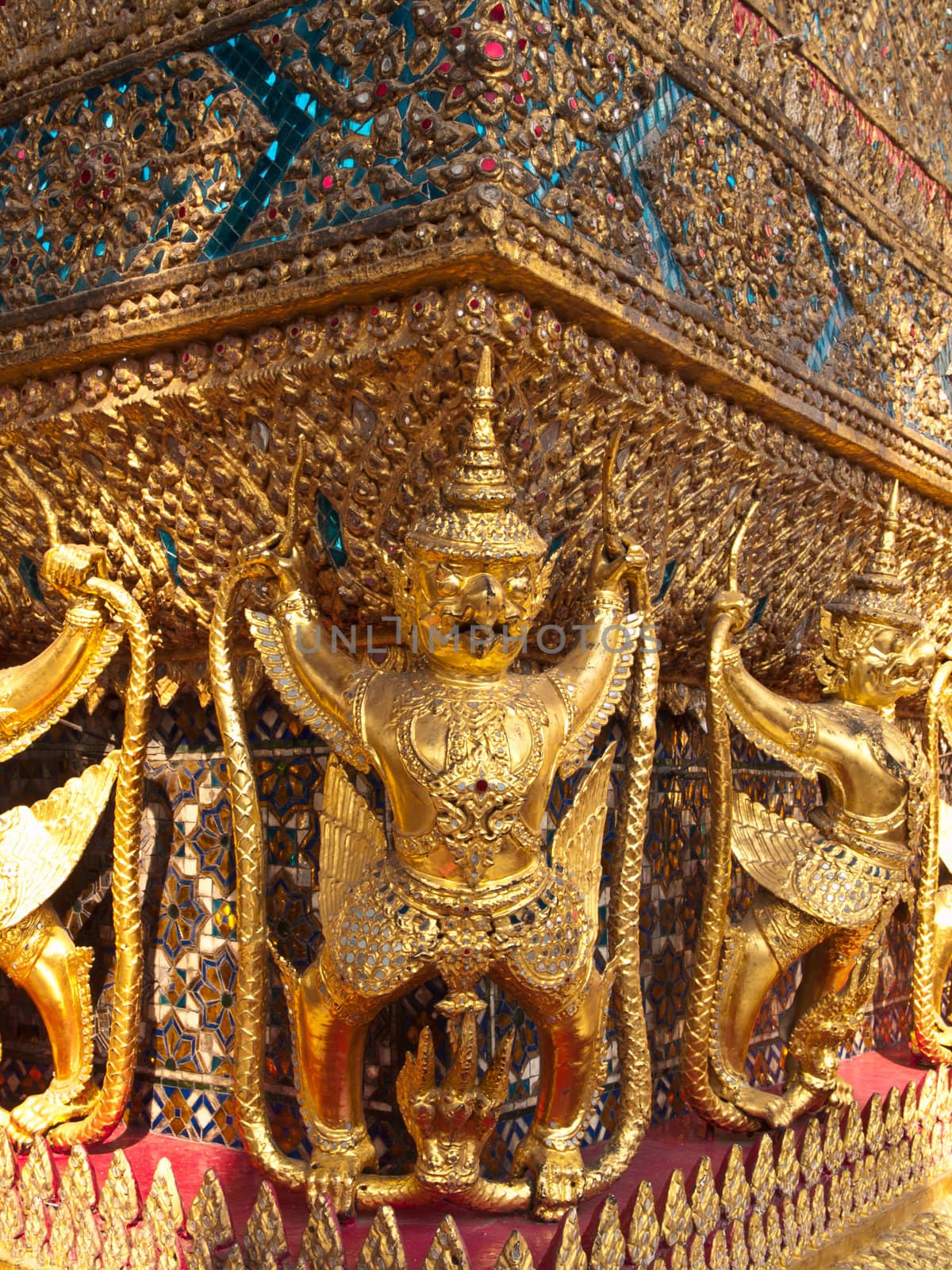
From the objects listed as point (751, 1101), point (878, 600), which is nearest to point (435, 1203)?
point (751, 1101)

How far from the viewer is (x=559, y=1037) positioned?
245 cm

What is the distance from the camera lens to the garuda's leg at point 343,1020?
2322 millimetres

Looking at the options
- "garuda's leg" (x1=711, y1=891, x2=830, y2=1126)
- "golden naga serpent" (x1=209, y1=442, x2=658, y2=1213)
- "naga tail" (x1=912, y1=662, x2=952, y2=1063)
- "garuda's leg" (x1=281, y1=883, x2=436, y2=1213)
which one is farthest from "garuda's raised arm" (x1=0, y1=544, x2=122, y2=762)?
"naga tail" (x1=912, y1=662, x2=952, y2=1063)

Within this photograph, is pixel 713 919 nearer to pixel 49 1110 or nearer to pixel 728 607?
pixel 728 607

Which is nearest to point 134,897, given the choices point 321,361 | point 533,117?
point 321,361

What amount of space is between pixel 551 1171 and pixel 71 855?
128cm

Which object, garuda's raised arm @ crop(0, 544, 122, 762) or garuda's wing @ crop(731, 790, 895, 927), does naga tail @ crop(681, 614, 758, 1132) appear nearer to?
garuda's wing @ crop(731, 790, 895, 927)

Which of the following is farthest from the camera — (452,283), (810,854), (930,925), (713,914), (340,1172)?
(930,925)

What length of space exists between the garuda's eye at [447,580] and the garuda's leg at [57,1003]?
4.25ft

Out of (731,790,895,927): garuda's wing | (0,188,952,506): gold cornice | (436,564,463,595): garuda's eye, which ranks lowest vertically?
(731,790,895,927): garuda's wing

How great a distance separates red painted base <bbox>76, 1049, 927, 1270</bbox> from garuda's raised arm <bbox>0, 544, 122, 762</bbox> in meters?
0.97

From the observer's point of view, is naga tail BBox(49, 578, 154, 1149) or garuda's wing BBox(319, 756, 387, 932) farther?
naga tail BBox(49, 578, 154, 1149)

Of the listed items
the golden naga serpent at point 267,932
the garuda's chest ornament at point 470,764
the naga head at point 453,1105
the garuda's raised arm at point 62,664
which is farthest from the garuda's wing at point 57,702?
the naga head at point 453,1105

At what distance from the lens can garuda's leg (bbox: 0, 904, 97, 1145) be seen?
2.84m
